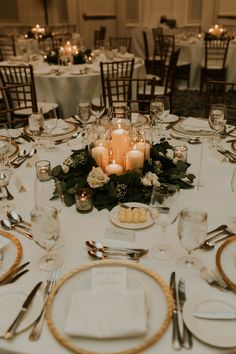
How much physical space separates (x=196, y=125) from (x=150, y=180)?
0.94 meters

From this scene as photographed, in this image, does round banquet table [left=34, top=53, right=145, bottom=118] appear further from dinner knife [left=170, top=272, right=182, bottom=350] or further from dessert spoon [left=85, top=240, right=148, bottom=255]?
dinner knife [left=170, top=272, right=182, bottom=350]

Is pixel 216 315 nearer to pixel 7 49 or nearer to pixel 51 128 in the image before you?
pixel 51 128

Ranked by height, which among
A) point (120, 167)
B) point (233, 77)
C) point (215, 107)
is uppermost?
point (215, 107)

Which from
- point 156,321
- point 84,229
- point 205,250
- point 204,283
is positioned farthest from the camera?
point 84,229

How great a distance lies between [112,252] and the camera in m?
1.18

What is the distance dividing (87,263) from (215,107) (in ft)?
4.08

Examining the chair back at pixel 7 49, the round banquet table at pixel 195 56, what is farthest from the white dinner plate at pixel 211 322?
the chair back at pixel 7 49

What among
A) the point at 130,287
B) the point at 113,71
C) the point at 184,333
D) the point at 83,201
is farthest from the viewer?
the point at 113,71

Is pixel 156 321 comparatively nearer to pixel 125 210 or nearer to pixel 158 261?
pixel 158 261

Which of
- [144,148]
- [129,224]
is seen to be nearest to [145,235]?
[129,224]

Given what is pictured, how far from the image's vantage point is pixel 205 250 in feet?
3.92

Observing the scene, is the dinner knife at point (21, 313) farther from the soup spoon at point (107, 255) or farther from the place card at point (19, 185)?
the place card at point (19, 185)

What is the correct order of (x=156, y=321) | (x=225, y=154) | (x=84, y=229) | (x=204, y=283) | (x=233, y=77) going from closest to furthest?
(x=156, y=321)
(x=204, y=283)
(x=84, y=229)
(x=225, y=154)
(x=233, y=77)

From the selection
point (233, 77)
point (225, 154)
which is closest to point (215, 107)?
point (225, 154)
